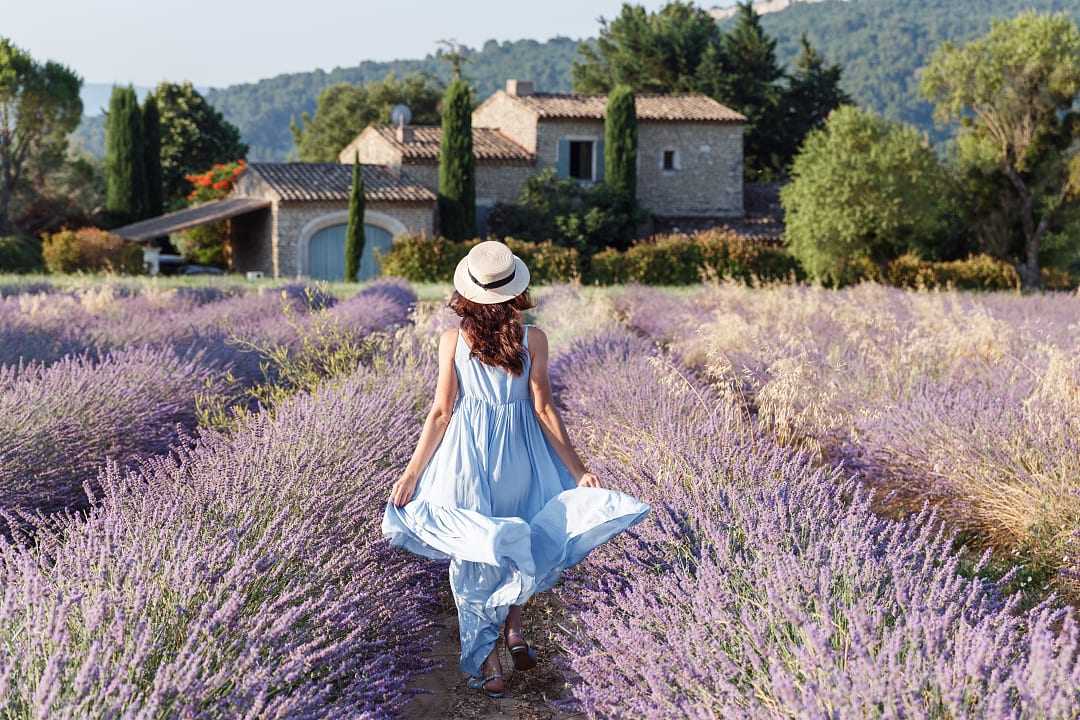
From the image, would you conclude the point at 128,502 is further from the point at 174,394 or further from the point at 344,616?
the point at 174,394

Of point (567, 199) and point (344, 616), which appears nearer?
point (344, 616)

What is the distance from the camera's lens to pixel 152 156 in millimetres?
32344

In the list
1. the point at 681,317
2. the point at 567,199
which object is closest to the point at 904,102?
the point at 567,199

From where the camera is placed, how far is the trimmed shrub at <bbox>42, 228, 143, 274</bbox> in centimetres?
2434

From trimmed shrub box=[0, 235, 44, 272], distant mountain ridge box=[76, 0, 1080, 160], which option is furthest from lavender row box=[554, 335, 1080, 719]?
distant mountain ridge box=[76, 0, 1080, 160]

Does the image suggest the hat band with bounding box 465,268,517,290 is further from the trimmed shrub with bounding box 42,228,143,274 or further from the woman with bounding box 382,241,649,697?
the trimmed shrub with bounding box 42,228,143,274

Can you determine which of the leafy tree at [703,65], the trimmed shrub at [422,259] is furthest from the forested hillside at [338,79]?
the trimmed shrub at [422,259]

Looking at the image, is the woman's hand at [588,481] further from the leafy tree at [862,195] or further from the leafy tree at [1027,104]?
the leafy tree at [1027,104]

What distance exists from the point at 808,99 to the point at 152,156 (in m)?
22.8

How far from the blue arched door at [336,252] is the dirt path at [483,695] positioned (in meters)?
23.9

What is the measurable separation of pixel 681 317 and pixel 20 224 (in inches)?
1070

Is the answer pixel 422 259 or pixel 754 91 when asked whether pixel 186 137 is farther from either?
pixel 422 259

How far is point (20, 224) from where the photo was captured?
32000mm

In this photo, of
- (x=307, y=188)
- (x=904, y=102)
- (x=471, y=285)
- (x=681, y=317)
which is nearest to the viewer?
(x=471, y=285)
